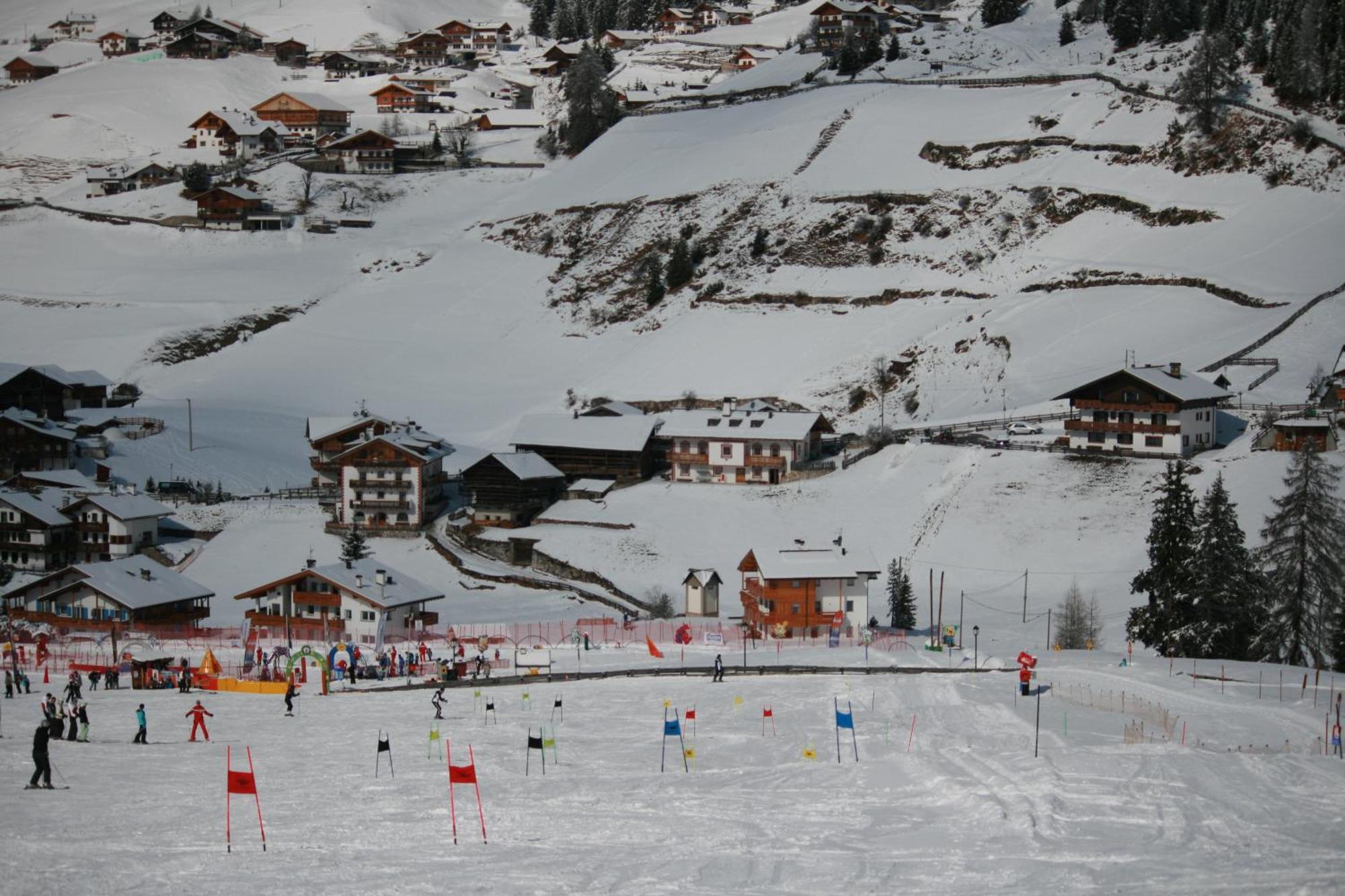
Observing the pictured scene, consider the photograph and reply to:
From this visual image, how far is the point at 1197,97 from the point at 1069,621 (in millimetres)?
60028

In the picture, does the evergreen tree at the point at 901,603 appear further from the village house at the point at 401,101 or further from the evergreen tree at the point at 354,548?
the village house at the point at 401,101

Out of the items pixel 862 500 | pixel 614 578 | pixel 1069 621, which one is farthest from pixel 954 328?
pixel 1069 621

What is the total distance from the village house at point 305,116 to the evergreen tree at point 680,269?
183ft

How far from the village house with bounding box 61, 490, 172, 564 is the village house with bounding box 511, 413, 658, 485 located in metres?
19.9

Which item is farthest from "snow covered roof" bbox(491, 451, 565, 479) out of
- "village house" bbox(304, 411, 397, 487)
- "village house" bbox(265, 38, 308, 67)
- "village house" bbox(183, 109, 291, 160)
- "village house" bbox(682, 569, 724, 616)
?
Result: "village house" bbox(265, 38, 308, 67)

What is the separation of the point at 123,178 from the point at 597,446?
244ft

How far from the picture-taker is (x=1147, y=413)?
69.3m

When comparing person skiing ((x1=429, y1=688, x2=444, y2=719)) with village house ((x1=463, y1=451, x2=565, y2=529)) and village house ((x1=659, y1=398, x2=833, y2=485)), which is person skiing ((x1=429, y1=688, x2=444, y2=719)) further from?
village house ((x1=659, y1=398, x2=833, y2=485))

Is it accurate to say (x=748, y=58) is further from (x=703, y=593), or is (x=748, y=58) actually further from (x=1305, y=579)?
(x=1305, y=579)

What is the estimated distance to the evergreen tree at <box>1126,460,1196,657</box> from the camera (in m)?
49.9

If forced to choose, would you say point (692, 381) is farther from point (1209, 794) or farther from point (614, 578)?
point (1209, 794)

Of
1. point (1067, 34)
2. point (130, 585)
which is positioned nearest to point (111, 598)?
point (130, 585)

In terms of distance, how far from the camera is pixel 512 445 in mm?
83500

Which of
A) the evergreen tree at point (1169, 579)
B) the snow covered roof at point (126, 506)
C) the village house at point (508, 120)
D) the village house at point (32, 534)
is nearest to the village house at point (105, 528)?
the snow covered roof at point (126, 506)
